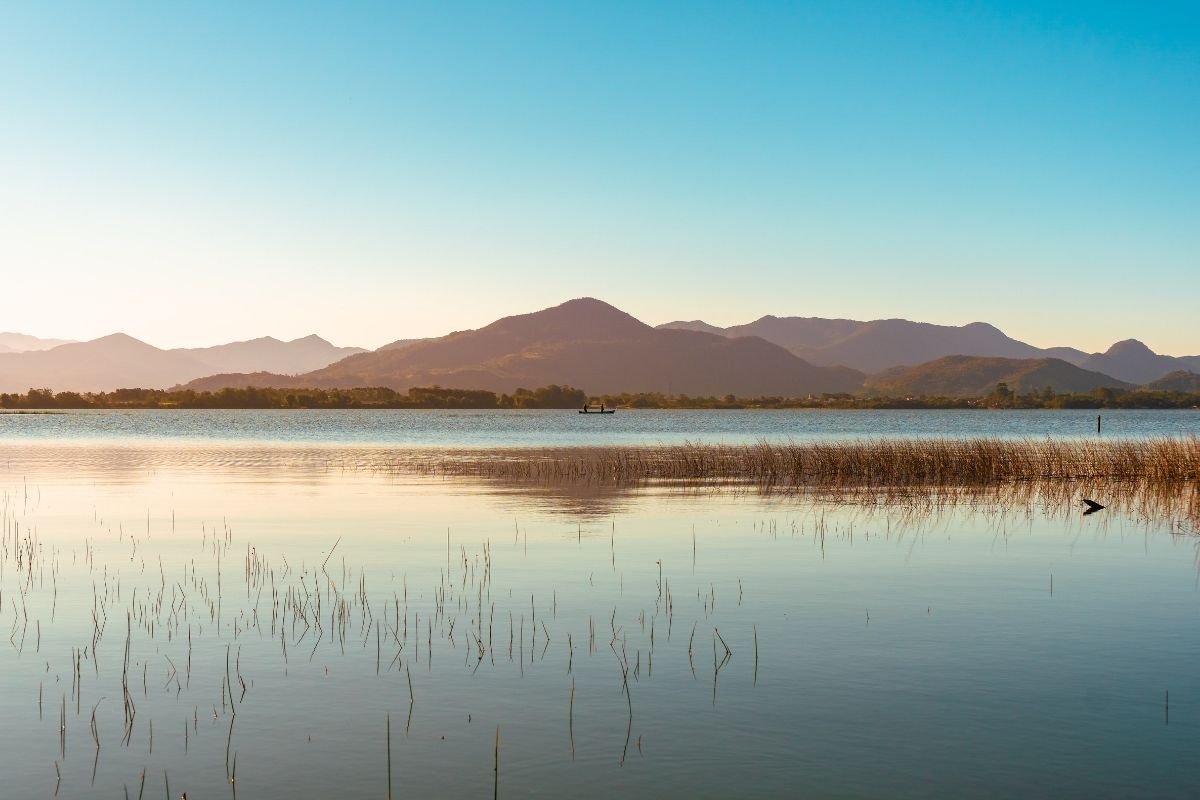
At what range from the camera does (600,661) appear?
15.5 m

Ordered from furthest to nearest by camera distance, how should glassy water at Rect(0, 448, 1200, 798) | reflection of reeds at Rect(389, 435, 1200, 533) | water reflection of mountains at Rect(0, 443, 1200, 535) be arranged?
reflection of reeds at Rect(389, 435, 1200, 533) → water reflection of mountains at Rect(0, 443, 1200, 535) → glassy water at Rect(0, 448, 1200, 798)

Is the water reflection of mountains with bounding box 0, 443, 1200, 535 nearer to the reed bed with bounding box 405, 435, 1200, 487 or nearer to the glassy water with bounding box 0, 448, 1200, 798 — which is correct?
the reed bed with bounding box 405, 435, 1200, 487

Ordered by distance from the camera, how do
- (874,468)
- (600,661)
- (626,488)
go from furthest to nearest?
(874,468) → (626,488) → (600,661)

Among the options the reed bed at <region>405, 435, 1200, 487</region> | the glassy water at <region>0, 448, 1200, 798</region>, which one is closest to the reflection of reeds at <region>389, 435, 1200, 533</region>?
the reed bed at <region>405, 435, 1200, 487</region>

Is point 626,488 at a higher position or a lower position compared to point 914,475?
lower

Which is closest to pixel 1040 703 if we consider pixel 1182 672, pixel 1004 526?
pixel 1182 672

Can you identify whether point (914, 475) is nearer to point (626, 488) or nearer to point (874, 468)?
point (874, 468)

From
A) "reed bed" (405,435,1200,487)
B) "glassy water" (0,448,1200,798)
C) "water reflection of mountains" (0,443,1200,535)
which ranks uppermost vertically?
"reed bed" (405,435,1200,487)

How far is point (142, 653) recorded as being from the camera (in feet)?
52.6

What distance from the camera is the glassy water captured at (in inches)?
441

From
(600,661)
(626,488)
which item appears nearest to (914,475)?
(626,488)

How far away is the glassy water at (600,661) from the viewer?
1120 cm

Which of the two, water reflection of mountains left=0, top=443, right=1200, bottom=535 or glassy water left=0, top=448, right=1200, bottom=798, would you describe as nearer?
glassy water left=0, top=448, right=1200, bottom=798

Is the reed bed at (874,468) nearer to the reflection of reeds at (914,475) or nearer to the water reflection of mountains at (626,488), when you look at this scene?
the reflection of reeds at (914,475)
